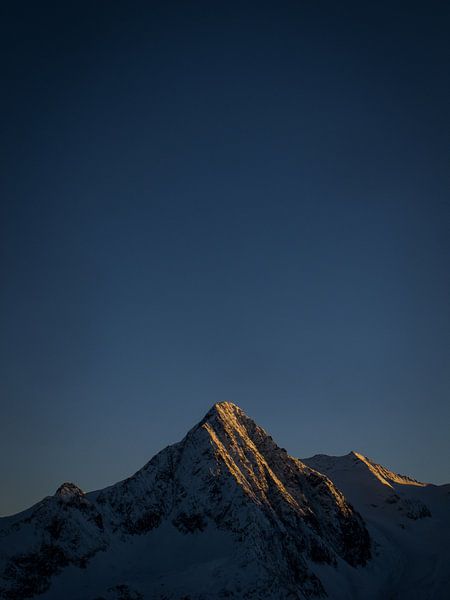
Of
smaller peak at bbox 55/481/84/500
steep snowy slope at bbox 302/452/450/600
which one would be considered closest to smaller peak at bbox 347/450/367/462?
steep snowy slope at bbox 302/452/450/600

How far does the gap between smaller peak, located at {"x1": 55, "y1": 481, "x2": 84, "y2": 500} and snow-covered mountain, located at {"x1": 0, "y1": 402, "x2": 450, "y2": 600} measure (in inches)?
11.2

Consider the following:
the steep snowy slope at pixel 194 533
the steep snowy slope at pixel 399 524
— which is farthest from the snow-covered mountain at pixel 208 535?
the steep snowy slope at pixel 399 524

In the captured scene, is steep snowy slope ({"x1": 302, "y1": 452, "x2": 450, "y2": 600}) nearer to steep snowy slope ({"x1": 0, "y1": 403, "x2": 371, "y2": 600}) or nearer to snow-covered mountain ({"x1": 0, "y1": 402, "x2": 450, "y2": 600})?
snow-covered mountain ({"x1": 0, "y1": 402, "x2": 450, "y2": 600})

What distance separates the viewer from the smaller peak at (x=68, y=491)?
103438 millimetres

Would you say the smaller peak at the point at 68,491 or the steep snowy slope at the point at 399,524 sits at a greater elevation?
the smaller peak at the point at 68,491

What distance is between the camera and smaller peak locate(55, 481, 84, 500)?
4072 inches

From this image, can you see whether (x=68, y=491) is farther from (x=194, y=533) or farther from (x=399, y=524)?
(x=399, y=524)

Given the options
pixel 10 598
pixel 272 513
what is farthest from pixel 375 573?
pixel 10 598

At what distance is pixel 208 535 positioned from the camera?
97.6 metres

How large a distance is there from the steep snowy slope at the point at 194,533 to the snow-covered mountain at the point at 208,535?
→ 0.23 m

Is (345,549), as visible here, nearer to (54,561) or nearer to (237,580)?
(237,580)

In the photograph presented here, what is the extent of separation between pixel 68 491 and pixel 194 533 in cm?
2787

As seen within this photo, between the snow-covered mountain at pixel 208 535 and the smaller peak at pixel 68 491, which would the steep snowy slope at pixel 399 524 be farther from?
the smaller peak at pixel 68 491

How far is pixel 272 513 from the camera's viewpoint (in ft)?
343
